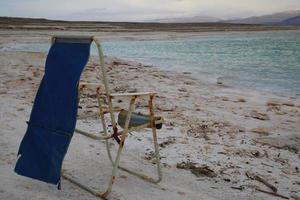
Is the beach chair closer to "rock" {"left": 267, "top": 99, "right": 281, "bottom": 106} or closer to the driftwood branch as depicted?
the driftwood branch

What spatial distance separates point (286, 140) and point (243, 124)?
104 centimetres

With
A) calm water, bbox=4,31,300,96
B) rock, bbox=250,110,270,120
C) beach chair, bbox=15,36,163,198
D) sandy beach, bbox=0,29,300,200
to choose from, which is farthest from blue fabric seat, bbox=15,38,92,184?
calm water, bbox=4,31,300,96

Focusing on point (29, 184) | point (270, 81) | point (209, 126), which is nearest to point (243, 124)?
point (209, 126)

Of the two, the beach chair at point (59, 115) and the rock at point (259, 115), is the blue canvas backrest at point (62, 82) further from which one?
the rock at point (259, 115)

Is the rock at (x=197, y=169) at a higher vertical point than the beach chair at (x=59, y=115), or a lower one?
lower

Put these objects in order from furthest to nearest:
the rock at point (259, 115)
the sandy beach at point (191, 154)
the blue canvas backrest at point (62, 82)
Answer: the rock at point (259, 115) → the sandy beach at point (191, 154) → the blue canvas backrest at point (62, 82)

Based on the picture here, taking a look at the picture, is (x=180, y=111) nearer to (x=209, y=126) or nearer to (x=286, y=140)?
(x=209, y=126)

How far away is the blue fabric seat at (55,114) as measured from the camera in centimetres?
326

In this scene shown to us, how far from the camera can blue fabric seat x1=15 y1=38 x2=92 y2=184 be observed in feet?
10.7

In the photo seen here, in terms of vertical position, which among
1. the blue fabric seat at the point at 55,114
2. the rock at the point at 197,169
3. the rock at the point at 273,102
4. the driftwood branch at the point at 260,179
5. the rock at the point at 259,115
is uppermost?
the blue fabric seat at the point at 55,114

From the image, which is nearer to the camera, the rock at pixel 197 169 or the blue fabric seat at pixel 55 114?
the blue fabric seat at pixel 55 114

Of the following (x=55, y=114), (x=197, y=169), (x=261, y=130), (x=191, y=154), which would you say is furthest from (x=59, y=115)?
(x=261, y=130)

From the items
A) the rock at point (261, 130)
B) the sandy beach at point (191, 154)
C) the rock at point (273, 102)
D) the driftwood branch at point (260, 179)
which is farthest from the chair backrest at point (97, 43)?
the rock at point (273, 102)

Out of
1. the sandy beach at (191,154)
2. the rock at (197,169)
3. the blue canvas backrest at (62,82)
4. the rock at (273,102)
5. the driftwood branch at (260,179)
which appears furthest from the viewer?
the rock at (273,102)
